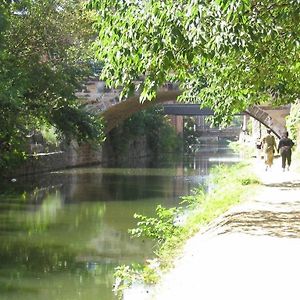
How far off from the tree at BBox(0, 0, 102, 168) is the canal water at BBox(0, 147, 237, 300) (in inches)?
107

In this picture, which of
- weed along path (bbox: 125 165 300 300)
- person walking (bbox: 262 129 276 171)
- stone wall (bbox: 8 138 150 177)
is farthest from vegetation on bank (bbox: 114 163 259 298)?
stone wall (bbox: 8 138 150 177)

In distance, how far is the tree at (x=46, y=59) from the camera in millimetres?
22984

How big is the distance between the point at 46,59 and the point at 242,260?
19.5m

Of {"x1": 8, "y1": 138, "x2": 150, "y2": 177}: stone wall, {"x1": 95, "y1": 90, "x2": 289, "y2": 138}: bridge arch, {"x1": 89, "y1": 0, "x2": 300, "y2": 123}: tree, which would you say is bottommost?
{"x1": 8, "y1": 138, "x2": 150, "y2": 177}: stone wall

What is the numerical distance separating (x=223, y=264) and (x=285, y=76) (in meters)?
7.73

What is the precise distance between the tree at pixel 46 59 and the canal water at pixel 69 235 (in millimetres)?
2708

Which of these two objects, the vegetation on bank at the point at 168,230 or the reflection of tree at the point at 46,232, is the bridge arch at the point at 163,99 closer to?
the reflection of tree at the point at 46,232

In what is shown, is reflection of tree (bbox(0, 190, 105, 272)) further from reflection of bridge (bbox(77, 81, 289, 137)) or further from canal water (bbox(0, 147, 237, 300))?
reflection of bridge (bbox(77, 81, 289, 137))


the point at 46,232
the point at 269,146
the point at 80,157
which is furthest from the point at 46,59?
the point at 80,157

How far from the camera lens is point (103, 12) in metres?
7.72

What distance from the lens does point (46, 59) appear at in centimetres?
2561

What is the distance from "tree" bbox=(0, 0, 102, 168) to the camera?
22984 mm

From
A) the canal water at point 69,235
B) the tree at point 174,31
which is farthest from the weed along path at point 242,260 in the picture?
the tree at point 174,31

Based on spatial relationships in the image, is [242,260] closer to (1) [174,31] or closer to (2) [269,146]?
(1) [174,31]
